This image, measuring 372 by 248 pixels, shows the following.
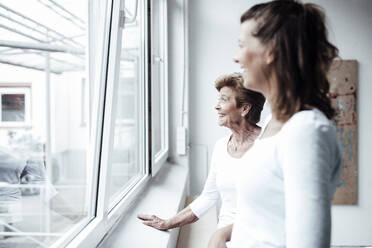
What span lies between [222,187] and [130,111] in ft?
4.97

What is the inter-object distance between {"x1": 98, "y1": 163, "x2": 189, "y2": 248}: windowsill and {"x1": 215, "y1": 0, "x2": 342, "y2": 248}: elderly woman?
2.10 ft

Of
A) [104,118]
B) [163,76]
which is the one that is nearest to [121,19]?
[104,118]

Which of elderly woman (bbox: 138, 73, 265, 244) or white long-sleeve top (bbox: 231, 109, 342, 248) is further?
elderly woman (bbox: 138, 73, 265, 244)

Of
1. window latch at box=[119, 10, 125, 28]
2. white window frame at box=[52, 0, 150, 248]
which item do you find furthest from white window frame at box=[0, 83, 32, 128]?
window latch at box=[119, 10, 125, 28]

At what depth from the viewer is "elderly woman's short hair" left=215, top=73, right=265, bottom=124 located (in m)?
1.41

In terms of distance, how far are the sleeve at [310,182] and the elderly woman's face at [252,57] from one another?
16 cm

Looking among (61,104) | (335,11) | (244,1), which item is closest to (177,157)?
(61,104)

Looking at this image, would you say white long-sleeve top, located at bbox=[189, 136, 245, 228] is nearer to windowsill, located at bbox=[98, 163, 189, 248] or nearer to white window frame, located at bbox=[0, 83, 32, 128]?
windowsill, located at bbox=[98, 163, 189, 248]

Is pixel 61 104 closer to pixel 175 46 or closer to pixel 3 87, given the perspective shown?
pixel 175 46

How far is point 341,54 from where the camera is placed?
10.7 ft

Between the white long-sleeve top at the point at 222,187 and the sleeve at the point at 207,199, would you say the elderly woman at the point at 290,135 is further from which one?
the sleeve at the point at 207,199

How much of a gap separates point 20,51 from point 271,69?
2.65 feet

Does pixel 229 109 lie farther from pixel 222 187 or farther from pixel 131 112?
pixel 131 112

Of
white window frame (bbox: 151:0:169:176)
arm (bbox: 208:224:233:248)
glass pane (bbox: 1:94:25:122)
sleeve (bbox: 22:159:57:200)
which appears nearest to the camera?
glass pane (bbox: 1:94:25:122)
